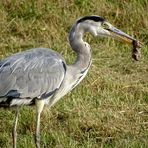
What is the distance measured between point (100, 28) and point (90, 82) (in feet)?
4.23

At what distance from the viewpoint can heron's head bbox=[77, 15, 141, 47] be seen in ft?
17.7

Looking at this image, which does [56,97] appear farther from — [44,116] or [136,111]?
[136,111]

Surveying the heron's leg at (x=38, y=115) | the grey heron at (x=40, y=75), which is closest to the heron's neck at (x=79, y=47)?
the grey heron at (x=40, y=75)

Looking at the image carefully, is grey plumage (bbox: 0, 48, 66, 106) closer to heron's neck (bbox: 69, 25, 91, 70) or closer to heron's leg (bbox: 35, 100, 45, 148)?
heron's leg (bbox: 35, 100, 45, 148)

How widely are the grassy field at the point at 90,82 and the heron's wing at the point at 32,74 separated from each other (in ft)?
1.42

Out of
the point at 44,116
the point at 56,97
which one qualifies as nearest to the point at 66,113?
the point at 44,116

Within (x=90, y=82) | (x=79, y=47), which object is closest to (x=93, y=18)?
(x=79, y=47)

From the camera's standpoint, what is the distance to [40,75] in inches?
206

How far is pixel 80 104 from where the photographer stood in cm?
604

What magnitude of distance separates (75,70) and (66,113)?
2.24 feet

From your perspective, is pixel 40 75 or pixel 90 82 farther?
pixel 90 82

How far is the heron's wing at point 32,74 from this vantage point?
5121 millimetres

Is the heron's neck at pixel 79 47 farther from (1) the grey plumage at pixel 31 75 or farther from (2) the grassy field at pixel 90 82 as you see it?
(2) the grassy field at pixel 90 82

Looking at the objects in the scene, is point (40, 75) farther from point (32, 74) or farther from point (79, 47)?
point (79, 47)
